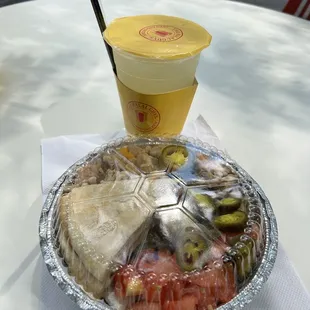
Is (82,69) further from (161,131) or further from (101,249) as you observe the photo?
(101,249)

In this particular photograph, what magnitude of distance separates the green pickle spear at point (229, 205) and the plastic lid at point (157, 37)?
0.77ft

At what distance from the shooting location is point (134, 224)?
0.59 m

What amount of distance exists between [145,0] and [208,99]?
1.76 ft

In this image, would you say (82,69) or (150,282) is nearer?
(150,282)

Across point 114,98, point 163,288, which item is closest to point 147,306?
point 163,288

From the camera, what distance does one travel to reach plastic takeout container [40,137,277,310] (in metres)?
0.55

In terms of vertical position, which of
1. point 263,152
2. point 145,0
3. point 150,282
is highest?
point 150,282

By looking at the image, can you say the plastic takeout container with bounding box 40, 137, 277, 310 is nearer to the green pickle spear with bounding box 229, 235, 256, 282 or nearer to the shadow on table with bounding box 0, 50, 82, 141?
the green pickle spear with bounding box 229, 235, 256, 282

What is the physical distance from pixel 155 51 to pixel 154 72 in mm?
39

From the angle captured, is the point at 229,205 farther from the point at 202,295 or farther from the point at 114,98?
the point at 114,98

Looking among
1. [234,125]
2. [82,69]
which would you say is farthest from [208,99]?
[82,69]

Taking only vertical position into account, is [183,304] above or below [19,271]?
above

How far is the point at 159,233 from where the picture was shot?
0.58 metres

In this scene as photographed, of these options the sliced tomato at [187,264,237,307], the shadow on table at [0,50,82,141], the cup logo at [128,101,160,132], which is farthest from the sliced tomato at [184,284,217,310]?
the shadow on table at [0,50,82,141]
